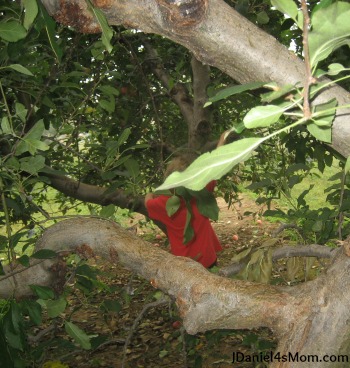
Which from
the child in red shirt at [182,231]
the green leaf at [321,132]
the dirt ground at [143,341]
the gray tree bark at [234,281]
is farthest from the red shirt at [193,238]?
the green leaf at [321,132]

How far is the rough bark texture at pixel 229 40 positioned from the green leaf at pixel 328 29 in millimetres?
219

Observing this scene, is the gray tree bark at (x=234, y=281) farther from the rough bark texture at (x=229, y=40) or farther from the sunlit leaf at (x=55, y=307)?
the sunlit leaf at (x=55, y=307)

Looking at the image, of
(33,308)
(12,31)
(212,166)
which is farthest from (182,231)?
(212,166)

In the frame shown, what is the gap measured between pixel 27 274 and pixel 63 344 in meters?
0.67

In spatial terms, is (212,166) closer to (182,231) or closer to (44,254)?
(44,254)

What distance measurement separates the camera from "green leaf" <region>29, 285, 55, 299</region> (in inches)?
53.4

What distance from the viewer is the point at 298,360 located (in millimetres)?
923

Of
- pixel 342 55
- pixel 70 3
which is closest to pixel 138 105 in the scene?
pixel 342 55

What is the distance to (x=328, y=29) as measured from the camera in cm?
60

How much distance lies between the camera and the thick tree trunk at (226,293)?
3.04ft

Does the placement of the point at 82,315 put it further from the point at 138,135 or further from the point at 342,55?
the point at 342,55

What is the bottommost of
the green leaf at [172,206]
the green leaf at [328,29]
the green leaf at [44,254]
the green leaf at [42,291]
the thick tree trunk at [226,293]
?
the green leaf at [42,291]

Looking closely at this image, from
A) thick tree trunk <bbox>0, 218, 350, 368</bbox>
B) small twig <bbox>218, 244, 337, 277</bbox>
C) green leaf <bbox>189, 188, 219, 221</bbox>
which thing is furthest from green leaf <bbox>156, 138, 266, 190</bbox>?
green leaf <bbox>189, 188, 219, 221</bbox>

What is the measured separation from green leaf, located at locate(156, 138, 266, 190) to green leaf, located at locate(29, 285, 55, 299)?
93 centimetres
